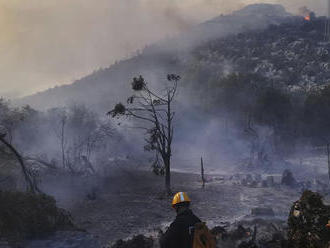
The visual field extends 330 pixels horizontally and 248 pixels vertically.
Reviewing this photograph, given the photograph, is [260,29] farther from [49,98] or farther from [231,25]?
[49,98]

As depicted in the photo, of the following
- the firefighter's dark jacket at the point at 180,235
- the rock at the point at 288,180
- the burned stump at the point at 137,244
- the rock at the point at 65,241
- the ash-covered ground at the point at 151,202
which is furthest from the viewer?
the rock at the point at 288,180

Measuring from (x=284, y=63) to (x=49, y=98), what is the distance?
3134 inches

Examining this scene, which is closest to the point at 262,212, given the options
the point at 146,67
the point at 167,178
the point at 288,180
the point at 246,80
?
the point at 167,178

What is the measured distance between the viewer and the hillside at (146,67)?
101062 mm

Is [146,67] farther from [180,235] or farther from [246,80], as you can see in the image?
[180,235]

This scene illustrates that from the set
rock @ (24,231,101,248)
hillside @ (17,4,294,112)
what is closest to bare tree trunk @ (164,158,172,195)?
rock @ (24,231,101,248)

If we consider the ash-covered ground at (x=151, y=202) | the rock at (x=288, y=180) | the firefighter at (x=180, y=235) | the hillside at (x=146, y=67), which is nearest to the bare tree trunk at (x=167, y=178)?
the ash-covered ground at (x=151, y=202)

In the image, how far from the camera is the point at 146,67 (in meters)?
116

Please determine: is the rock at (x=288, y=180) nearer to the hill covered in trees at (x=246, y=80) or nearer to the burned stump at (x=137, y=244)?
the hill covered in trees at (x=246, y=80)

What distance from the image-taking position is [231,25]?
14538 centimetres

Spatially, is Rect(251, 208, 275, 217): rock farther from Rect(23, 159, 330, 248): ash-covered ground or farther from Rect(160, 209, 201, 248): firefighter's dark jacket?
Rect(160, 209, 201, 248): firefighter's dark jacket

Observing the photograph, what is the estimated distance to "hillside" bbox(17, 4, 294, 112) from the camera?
101062mm

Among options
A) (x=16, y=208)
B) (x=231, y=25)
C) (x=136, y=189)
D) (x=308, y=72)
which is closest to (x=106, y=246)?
(x=16, y=208)

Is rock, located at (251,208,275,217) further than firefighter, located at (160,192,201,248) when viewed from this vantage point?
Yes
